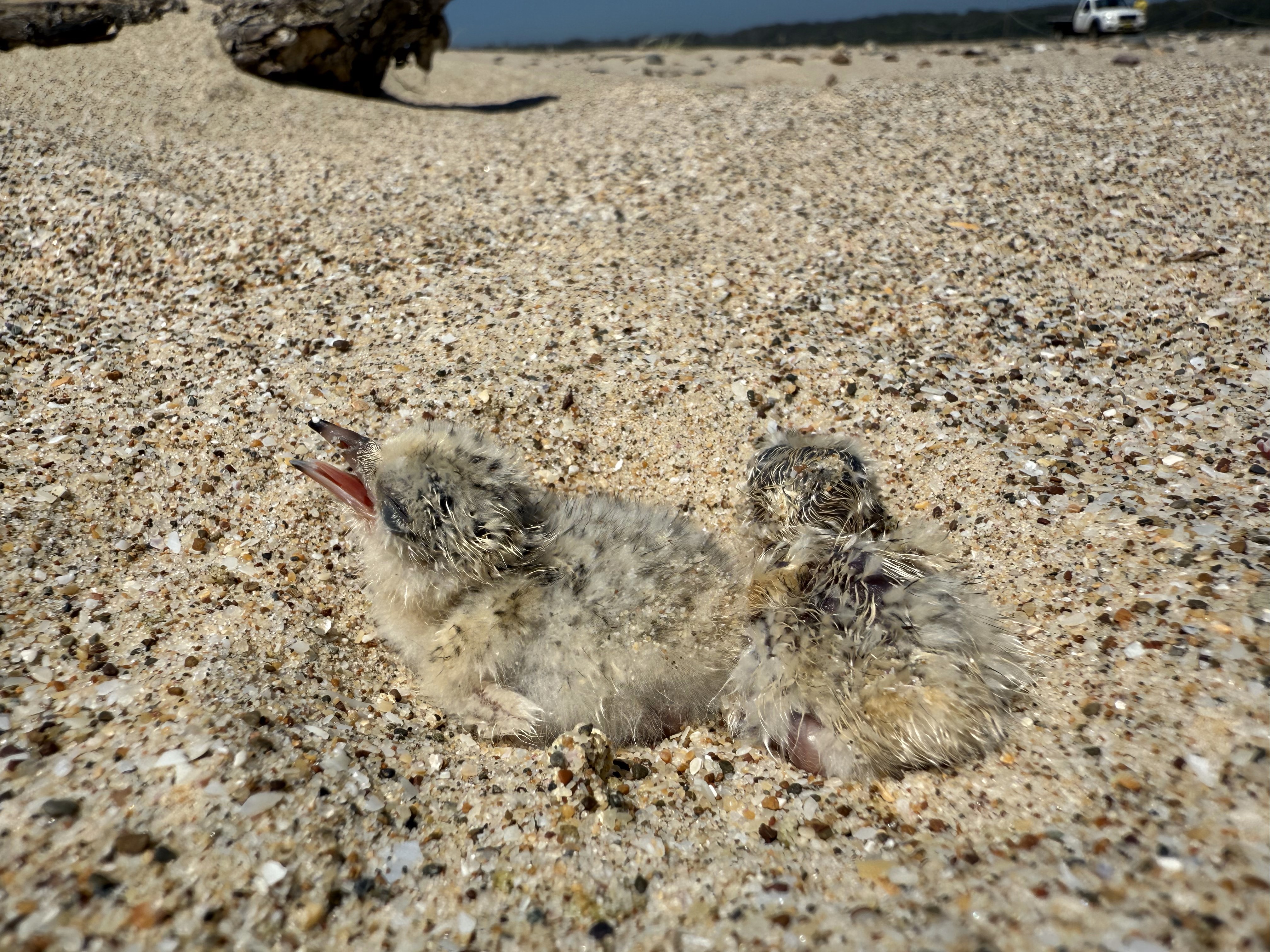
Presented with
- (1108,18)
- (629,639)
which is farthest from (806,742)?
(1108,18)

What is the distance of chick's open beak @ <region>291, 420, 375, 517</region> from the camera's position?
2.89 m

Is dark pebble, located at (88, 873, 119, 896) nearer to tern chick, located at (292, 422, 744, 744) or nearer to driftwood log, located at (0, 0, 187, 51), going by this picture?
tern chick, located at (292, 422, 744, 744)

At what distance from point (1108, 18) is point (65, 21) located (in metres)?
16.5

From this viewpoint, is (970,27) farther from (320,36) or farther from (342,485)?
(342,485)

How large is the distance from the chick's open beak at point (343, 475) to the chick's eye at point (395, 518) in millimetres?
148

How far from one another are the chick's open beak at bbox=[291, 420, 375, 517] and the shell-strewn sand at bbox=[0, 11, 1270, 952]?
→ 46cm

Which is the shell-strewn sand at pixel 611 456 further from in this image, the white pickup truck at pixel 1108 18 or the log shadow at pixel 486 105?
the white pickup truck at pixel 1108 18

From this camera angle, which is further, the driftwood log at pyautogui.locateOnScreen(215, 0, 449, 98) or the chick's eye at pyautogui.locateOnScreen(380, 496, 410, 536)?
the driftwood log at pyautogui.locateOnScreen(215, 0, 449, 98)

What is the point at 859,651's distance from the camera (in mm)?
2500

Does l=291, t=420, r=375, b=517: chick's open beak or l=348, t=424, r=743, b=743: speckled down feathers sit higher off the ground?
l=291, t=420, r=375, b=517: chick's open beak

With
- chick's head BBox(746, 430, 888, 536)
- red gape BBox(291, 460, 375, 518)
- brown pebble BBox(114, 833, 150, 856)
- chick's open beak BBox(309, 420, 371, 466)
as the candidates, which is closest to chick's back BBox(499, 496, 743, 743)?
chick's head BBox(746, 430, 888, 536)

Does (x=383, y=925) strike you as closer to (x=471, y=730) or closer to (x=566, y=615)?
(x=471, y=730)

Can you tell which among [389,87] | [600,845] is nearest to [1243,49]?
[389,87]

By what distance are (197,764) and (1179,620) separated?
2811 millimetres
